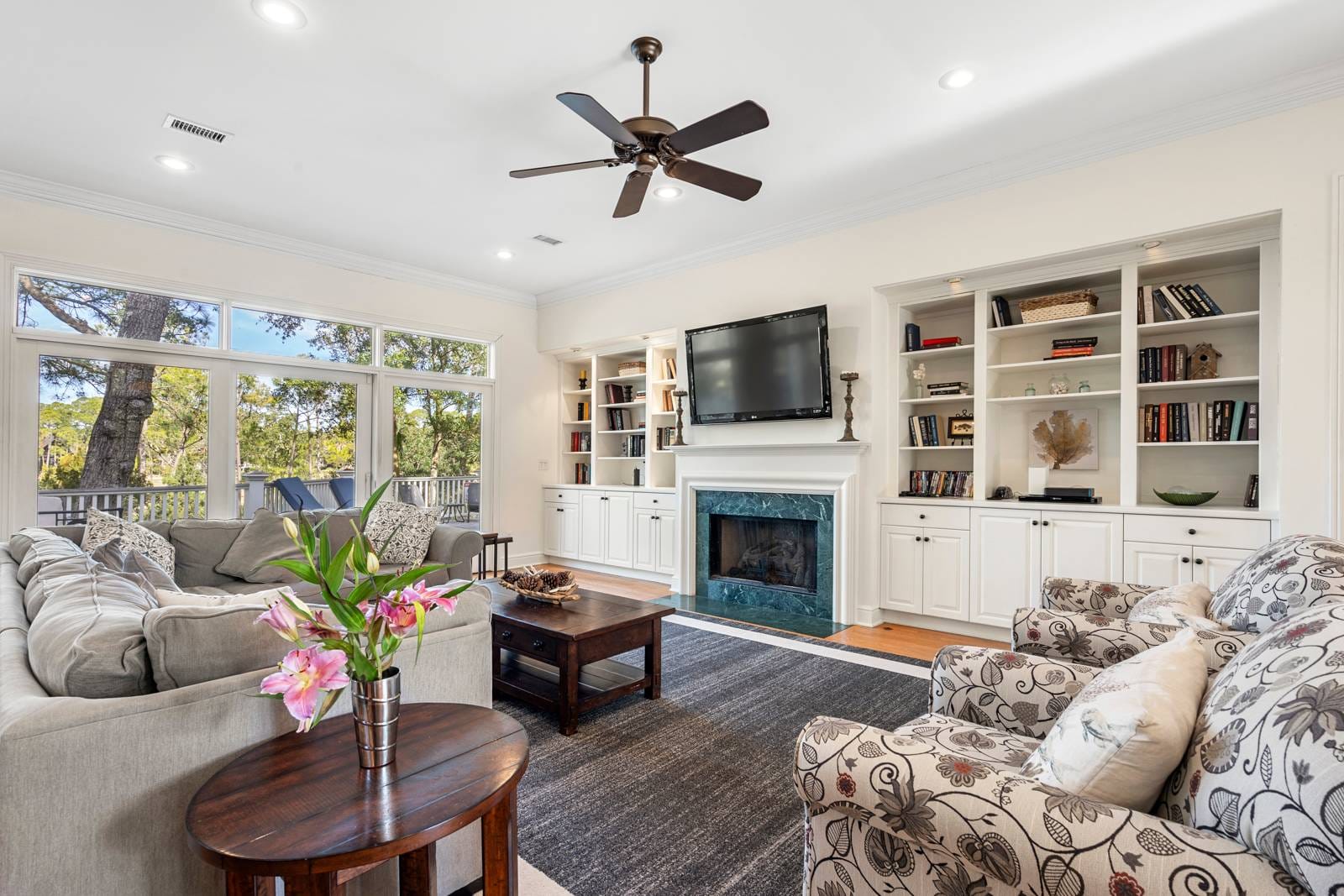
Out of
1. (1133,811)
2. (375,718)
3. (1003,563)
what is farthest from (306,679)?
(1003,563)

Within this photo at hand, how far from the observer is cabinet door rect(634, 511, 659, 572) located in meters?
5.89

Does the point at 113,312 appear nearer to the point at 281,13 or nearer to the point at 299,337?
the point at 299,337

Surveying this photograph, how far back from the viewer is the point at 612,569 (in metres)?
6.32

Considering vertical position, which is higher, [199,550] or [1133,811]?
[1133,811]

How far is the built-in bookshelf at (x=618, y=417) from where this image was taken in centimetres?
608

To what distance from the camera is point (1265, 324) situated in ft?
10.7

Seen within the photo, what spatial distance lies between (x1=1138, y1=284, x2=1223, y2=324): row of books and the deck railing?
5.75 metres

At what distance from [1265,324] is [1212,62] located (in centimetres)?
133

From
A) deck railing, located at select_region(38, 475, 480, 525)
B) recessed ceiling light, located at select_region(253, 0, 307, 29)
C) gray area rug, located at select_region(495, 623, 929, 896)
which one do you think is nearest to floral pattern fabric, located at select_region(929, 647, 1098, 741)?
gray area rug, located at select_region(495, 623, 929, 896)

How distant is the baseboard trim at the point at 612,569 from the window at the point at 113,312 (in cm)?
358

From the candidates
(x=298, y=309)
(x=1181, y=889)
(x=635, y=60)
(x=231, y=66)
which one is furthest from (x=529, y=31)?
(x=298, y=309)

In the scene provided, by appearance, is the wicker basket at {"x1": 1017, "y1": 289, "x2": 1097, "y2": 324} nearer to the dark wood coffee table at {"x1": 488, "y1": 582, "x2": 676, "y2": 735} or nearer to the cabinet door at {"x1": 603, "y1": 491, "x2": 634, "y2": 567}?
the dark wood coffee table at {"x1": 488, "y1": 582, "x2": 676, "y2": 735}

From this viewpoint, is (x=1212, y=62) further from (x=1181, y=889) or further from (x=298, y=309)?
(x=298, y=309)

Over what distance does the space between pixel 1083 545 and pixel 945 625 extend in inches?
39.2
